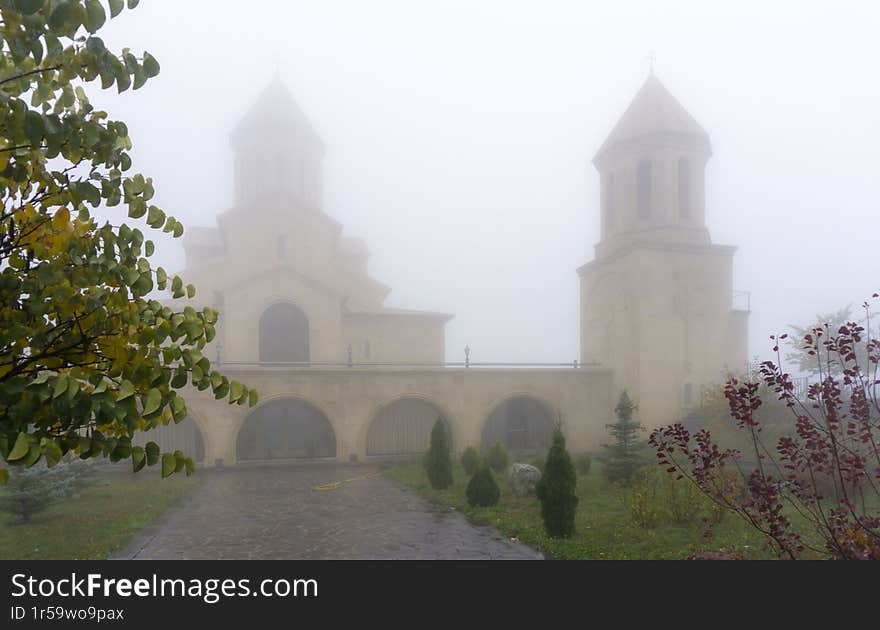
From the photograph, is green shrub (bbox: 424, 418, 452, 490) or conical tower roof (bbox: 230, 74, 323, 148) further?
conical tower roof (bbox: 230, 74, 323, 148)

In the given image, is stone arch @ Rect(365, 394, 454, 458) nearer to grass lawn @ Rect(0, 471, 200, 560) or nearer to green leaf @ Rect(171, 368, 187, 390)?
grass lawn @ Rect(0, 471, 200, 560)

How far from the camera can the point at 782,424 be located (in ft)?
69.3

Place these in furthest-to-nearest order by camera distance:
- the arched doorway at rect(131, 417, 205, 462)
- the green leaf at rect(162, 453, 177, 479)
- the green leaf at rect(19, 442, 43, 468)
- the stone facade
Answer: the arched doorway at rect(131, 417, 205, 462) < the stone facade < the green leaf at rect(162, 453, 177, 479) < the green leaf at rect(19, 442, 43, 468)

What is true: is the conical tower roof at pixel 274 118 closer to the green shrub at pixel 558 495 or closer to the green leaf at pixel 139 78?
the green shrub at pixel 558 495

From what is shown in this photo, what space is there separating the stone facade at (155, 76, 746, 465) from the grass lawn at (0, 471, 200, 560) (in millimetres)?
5318

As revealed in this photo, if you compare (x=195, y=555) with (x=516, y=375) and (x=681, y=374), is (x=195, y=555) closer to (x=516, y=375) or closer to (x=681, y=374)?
(x=516, y=375)

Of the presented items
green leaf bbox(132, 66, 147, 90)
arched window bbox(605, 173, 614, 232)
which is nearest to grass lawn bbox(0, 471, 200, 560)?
green leaf bbox(132, 66, 147, 90)

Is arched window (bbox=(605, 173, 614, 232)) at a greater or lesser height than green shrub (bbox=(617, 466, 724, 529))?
greater

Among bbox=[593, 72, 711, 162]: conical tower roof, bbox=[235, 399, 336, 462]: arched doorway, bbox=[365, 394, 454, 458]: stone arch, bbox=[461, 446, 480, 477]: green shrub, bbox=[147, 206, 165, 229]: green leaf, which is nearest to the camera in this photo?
bbox=[147, 206, 165, 229]: green leaf

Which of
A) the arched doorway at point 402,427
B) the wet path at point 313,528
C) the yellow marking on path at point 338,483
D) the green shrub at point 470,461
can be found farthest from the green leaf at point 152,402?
the arched doorway at point 402,427

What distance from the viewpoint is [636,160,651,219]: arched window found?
27.5 m

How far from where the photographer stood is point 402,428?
2655 centimetres

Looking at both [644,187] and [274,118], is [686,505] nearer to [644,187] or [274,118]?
[644,187]
